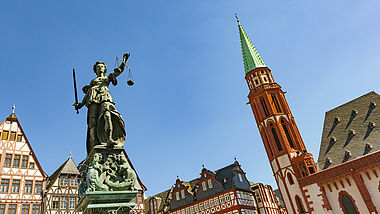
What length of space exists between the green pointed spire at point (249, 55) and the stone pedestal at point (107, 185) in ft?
124

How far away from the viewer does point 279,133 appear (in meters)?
33.7

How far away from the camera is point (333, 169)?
27.5 m

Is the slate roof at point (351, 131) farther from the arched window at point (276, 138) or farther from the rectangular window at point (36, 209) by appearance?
the rectangular window at point (36, 209)

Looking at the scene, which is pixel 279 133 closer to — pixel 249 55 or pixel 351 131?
pixel 351 131

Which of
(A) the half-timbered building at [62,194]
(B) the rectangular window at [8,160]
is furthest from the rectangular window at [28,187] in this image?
(B) the rectangular window at [8,160]

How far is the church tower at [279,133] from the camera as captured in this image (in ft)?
99.3

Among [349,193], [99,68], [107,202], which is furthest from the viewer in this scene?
[349,193]

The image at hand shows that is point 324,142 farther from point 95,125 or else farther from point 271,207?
point 95,125

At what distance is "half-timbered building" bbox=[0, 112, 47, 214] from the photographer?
22.7m

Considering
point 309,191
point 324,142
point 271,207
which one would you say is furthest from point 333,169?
point 271,207

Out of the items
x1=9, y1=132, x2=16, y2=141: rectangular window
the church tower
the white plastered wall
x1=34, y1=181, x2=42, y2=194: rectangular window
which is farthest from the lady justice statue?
the church tower

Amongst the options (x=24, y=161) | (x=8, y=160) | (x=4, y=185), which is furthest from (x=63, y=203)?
(x=8, y=160)

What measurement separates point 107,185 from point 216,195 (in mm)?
31194

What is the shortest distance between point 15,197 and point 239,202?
2315 cm
